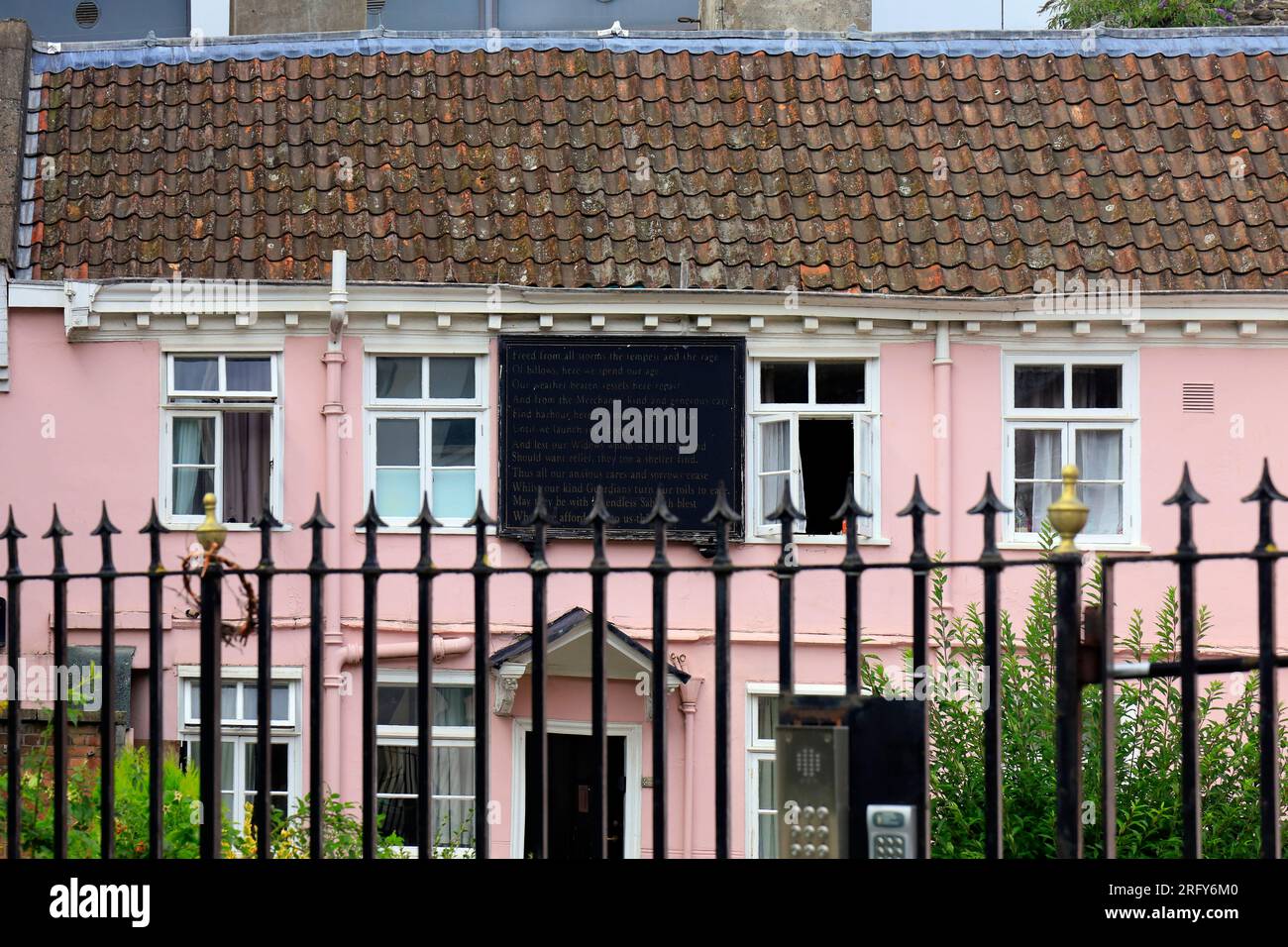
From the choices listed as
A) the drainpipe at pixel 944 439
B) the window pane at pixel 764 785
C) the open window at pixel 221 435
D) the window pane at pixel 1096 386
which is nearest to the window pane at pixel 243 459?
the open window at pixel 221 435

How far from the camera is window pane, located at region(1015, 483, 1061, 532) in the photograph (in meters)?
14.7

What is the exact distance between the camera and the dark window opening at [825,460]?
14.6 m

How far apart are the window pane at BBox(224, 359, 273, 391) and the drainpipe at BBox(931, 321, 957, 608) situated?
590cm

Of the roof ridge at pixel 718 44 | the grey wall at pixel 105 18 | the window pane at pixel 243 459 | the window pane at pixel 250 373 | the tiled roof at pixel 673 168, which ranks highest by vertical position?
the grey wall at pixel 105 18

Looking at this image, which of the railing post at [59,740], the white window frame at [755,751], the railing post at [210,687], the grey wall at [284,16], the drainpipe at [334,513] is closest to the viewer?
the railing post at [210,687]

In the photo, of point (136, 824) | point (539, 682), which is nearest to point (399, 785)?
point (136, 824)

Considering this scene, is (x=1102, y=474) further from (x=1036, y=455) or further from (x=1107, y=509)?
(x=1036, y=455)

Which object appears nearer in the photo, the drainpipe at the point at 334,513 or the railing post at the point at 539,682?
the railing post at the point at 539,682

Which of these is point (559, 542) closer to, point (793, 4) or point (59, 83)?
point (59, 83)

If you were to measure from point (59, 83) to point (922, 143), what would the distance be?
828 cm

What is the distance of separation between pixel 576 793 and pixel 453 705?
1.37 meters

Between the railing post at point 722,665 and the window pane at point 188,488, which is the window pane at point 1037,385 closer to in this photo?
the window pane at point 188,488

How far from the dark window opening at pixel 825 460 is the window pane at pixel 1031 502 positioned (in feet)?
5.05
